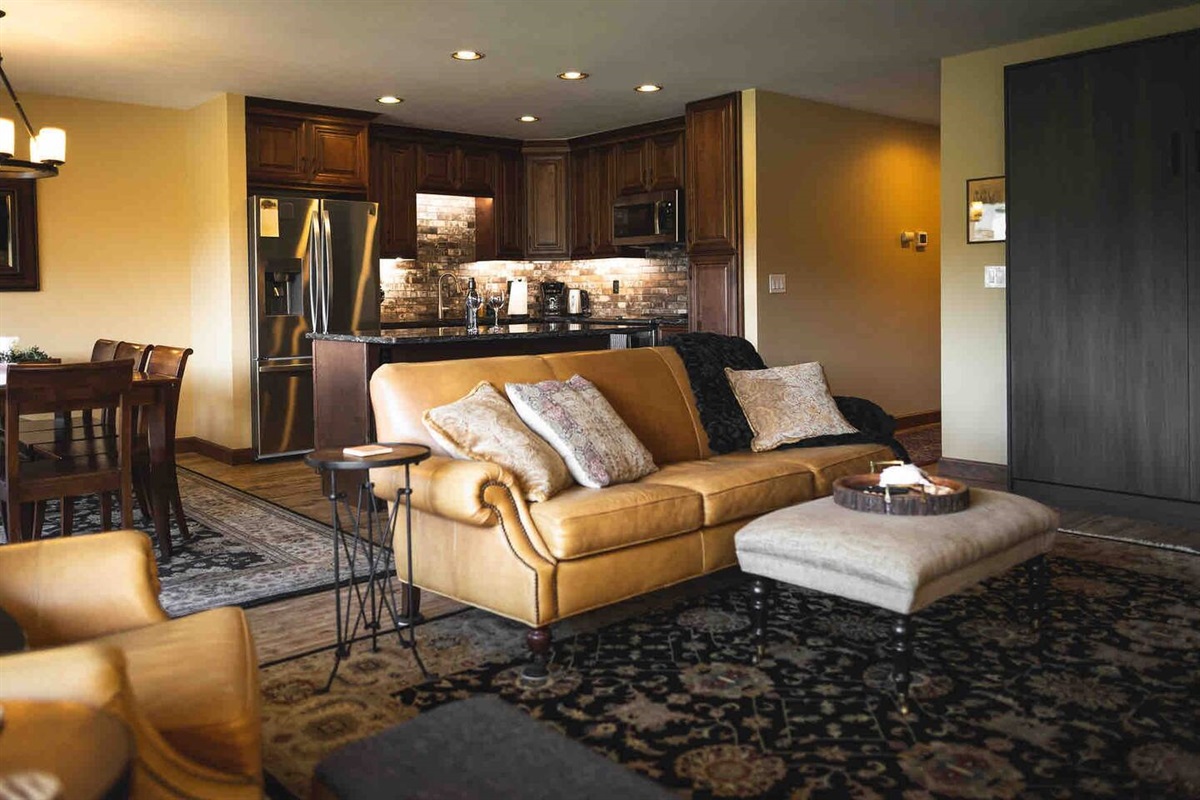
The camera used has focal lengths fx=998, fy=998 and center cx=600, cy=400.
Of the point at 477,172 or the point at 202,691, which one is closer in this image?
the point at 202,691

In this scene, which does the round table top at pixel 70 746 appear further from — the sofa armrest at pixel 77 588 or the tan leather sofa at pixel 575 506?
the tan leather sofa at pixel 575 506

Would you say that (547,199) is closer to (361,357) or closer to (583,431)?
(361,357)

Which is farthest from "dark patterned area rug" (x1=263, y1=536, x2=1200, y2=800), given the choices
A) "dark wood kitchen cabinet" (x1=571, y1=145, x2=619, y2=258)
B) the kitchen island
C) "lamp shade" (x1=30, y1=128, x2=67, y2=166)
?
"dark wood kitchen cabinet" (x1=571, y1=145, x2=619, y2=258)

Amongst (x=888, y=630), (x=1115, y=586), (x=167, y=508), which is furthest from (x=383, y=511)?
(x=1115, y=586)

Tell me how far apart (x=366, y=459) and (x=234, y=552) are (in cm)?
197

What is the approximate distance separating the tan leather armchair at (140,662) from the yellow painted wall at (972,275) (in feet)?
15.7

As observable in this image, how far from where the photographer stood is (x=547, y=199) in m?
8.68

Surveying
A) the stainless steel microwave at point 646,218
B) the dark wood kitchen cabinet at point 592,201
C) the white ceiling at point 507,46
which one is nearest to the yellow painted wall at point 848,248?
the white ceiling at point 507,46

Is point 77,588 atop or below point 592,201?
below

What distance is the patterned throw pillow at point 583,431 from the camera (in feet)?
10.9

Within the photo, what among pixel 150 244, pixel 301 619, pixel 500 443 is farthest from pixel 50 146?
pixel 500 443

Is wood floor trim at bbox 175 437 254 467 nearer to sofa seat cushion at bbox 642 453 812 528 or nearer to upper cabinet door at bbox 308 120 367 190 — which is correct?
upper cabinet door at bbox 308 120 367 190

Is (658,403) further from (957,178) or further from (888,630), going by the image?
(957,178)

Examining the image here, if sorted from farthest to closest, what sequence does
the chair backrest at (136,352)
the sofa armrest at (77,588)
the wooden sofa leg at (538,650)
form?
the chair backrest at (136,352) → the wooden sofa leg at (538,650) → the sofa armrest at (77,588)
